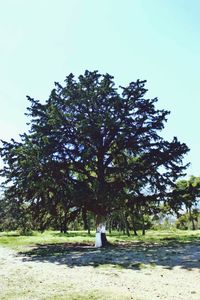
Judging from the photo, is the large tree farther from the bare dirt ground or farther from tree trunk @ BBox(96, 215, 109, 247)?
A: the bare dirt ground

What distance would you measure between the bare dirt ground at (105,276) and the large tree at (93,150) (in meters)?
7.78

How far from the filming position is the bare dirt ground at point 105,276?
1159cm

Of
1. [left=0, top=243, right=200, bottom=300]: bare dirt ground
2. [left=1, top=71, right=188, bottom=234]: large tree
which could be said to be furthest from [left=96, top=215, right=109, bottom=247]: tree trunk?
[left=0, top=243, right=200, bottom=300]: bare dirt ground

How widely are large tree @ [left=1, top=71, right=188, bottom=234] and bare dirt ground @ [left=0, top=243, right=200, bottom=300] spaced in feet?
25.5

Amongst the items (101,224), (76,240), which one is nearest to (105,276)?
(101,224)

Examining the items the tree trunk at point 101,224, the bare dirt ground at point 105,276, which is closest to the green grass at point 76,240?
the tree trunk at point 101,224

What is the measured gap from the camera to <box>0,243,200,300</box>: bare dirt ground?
11.6 metres

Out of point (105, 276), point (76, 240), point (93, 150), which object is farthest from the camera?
point (76, 240)

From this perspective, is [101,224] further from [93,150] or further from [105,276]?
[105,276]

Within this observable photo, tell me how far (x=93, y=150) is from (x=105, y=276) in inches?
643

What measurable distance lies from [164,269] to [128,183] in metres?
13.6

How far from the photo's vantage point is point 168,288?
12.4m

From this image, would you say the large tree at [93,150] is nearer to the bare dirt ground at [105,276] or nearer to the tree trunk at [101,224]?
the tree trunk at [101,224]

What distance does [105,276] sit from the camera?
1492 centimetres
